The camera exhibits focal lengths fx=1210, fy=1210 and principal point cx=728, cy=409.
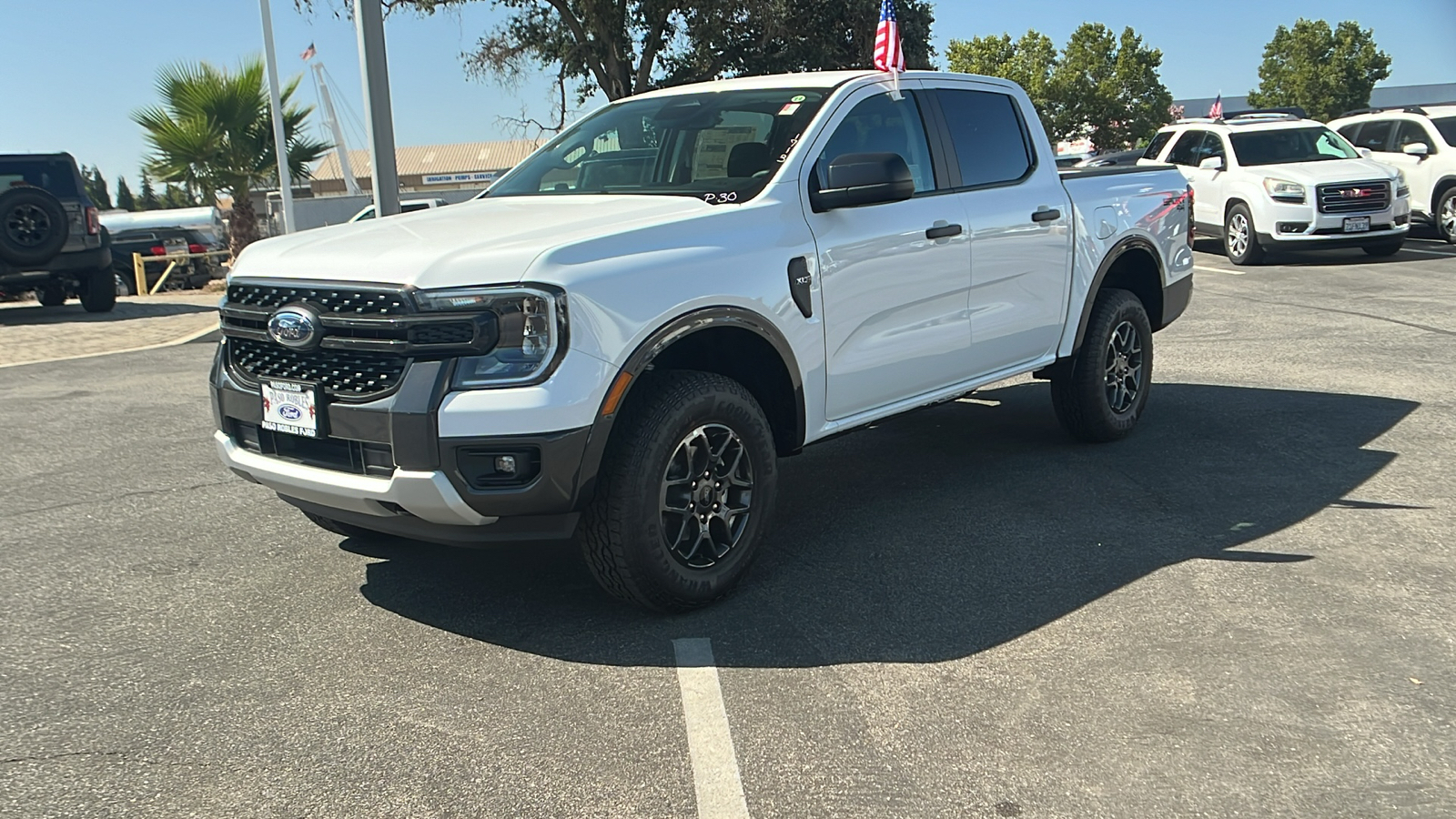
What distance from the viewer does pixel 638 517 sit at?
3873 millimetres

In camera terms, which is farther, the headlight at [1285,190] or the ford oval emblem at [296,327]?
the headlight at [1285,190]

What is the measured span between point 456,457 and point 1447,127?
697 inches

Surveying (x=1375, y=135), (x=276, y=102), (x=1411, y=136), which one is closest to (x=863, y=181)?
(x=1411, y=136)

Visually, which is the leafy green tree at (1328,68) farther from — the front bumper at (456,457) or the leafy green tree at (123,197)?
the leafy green tree at (123,197)

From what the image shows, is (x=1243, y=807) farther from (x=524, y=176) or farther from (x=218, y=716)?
(x=524, y=176)

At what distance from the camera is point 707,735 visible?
332 cm

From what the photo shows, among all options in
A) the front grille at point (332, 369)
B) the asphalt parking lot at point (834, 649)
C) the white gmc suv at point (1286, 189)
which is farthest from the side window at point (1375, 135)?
the front grille at point (332, 369)

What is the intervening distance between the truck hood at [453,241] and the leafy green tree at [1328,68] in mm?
72788

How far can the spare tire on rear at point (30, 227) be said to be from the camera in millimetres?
13906

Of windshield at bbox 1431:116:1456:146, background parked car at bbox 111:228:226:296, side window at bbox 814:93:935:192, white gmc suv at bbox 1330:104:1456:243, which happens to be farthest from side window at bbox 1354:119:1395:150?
background parked car at bbox 111:228:226:296

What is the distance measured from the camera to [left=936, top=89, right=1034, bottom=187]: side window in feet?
18.2

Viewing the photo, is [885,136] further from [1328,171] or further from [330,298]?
[1328,171]

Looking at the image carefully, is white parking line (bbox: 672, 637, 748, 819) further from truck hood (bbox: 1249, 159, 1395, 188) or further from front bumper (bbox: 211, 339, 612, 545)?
truck hood (bbox: 1249, 159, 1395, 188)

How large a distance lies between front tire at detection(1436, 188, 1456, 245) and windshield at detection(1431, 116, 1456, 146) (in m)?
Answer: 0.71
